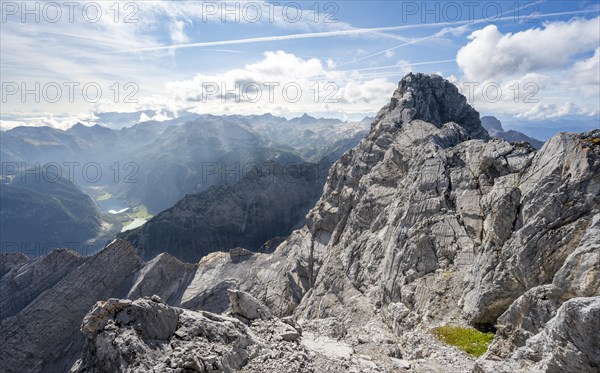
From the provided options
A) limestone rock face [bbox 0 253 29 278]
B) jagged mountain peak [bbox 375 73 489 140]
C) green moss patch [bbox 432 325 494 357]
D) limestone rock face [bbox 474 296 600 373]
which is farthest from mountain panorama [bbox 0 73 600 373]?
limestone rock face [bbox 0 253 29 278]

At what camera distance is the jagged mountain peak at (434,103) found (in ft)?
295

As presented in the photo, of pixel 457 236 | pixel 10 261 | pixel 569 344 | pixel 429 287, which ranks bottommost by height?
pixel 10 261

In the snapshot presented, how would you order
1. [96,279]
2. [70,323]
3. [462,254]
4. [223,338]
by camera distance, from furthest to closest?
[96,279] → [70,323] → [462,254] → [223,338]

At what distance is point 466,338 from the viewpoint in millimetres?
25562

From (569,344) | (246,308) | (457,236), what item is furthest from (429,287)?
(569,344)

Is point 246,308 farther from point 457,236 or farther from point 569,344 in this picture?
point 457,236

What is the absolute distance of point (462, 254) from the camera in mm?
35188

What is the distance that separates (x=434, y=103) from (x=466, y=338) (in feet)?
282

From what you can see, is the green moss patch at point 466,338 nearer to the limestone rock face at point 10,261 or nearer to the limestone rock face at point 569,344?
the limestone rock face at point 569,344

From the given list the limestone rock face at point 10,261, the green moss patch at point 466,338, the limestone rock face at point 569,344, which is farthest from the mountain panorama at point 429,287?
the limestone rock face at point 10,261

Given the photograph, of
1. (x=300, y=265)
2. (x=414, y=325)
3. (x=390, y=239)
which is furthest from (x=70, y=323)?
(x=414, y=325)

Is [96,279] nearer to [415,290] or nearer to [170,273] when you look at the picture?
[170,273]

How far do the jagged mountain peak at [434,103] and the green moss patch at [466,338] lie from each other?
65.4 m

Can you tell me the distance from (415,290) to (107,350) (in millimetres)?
27409
